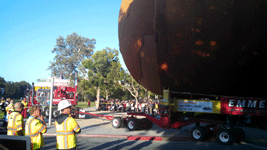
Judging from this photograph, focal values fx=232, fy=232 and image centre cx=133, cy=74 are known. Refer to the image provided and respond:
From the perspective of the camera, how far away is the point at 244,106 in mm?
6941

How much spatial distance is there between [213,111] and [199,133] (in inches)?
64.9

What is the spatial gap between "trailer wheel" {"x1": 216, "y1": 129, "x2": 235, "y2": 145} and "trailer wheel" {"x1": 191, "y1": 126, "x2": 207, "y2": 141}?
514 millimetres

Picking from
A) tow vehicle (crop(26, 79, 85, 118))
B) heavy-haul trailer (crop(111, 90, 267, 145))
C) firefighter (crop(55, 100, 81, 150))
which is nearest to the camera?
firefighter (crop(55, 100, 81, 150))

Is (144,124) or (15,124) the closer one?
(15,124)

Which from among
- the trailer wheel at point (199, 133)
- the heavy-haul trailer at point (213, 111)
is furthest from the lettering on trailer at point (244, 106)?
the trailer wheel at point (199, 133)

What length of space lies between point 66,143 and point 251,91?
5.05m

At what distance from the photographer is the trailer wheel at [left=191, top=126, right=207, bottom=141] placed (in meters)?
8.53

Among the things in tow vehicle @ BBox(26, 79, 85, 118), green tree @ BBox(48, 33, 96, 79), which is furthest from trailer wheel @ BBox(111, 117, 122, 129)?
green tree @ BBox(48, 33, 96, 79)

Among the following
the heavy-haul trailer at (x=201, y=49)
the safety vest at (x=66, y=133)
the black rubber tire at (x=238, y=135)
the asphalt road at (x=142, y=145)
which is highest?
the heavy-haul trailer at (x=201, y=49)

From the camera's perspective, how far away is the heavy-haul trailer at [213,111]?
6.89 m

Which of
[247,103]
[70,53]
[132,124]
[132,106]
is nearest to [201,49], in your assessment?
[247,103]

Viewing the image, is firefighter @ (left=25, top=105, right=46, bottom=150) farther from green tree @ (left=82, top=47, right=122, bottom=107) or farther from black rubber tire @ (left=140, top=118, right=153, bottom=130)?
green tree @ (left=82, top=47, right=122, bottom=107)

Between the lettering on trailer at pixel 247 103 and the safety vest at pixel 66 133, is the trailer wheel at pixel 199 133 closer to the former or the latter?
the lettering on trailer at pixel 247 103

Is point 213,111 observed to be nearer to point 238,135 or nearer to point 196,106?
point 196,106
